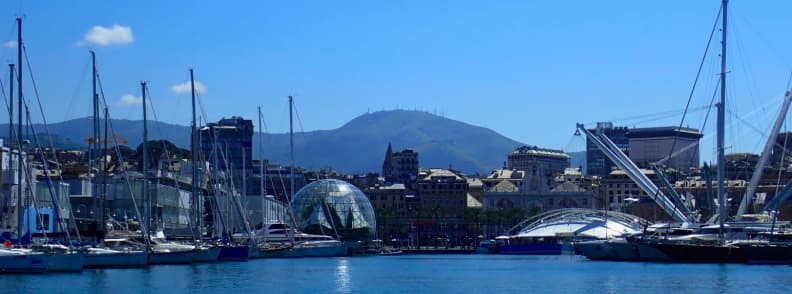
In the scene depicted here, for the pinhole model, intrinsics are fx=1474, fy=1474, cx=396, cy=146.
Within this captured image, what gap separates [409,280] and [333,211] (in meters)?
73.5

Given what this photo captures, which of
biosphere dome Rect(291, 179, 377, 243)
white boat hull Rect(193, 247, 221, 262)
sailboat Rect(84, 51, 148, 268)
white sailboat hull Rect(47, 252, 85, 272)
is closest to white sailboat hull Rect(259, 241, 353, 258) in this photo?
biosphere dome Rect(291, 179, 377, 243)

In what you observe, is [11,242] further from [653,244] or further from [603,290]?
[653,244]

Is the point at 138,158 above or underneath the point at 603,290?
above

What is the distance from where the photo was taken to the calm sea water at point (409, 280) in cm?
6569

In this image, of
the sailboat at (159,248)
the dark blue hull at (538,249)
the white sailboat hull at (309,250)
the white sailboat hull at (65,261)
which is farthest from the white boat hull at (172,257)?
the dark blue hull at (538,249)

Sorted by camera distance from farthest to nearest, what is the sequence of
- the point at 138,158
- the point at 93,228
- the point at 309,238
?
the point at 138,158 → the point at 309,238 → the point at 93,228

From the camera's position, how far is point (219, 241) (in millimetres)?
107875

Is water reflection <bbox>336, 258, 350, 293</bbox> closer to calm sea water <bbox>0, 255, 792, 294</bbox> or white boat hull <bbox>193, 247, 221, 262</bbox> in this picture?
calm sea water <bbox>0, 255, 792, 294</bbox>

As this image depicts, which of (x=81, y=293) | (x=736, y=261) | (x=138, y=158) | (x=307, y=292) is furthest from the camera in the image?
(x=138, y=158)

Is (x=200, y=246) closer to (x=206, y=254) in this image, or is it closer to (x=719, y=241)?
(x=206, y=254)

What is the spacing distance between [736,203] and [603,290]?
5256 inches

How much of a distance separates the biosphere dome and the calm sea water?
177 feet

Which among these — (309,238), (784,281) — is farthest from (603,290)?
(309,238)

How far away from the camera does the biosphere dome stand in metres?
151
